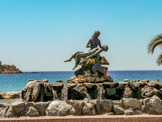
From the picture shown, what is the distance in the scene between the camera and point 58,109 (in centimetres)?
711

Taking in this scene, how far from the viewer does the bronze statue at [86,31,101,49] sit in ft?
47.8

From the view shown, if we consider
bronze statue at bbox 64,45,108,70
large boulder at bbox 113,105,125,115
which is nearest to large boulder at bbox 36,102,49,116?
large boulder at bbox 113,105,125,115

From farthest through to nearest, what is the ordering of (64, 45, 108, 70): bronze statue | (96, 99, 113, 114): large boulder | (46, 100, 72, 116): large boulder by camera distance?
1. (64, 45, 108, 70): bronze statue
2. (96, 99, 113, 114): large boulder
3. (46, 100, 72, 116): large boulder

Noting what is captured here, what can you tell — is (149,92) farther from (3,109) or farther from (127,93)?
(3,109)

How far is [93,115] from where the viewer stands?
7195mm

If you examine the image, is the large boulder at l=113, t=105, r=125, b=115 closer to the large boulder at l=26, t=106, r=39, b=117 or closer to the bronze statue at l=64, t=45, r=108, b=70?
the large boulder at l=26, t=106, r=39, b=117

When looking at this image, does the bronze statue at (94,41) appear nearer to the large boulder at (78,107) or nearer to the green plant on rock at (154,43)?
the green plant on rock at (154,43)

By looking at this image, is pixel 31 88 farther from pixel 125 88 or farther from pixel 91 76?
pixel 125 88

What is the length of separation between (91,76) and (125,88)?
2429 millimetres

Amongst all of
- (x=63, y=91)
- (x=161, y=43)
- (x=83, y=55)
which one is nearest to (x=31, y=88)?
(x=63, y=91)

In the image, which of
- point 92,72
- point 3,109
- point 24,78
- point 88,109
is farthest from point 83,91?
point 24,78

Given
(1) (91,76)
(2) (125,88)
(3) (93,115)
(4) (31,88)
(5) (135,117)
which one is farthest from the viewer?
(1) (91,76)

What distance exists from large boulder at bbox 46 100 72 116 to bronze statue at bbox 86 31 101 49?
25.5 feet

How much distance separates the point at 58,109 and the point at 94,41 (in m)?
8.14
